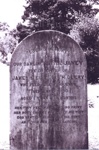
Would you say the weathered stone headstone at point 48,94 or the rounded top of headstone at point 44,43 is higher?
the rounded top of headstone at point 44,43

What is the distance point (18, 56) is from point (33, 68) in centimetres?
33

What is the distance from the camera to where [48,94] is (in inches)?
230

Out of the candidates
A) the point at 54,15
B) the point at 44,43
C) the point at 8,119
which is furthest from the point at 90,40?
the point at 44,43

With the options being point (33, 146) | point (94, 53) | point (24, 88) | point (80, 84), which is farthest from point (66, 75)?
point (94, 53)

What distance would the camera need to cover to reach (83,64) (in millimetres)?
5828

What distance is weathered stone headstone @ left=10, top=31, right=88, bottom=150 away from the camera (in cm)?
584

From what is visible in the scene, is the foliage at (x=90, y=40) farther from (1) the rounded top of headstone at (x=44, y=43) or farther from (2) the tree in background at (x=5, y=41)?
(2) the tree in background at (x=5, y=41)

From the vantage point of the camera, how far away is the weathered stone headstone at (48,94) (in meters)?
5.84

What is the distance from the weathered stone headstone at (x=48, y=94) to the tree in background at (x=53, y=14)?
17.6 metres

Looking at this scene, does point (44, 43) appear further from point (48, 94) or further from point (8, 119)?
point (8, 119)

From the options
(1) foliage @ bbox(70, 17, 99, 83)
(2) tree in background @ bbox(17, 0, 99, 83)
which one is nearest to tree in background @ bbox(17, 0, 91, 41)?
(2) tree in background @ bbox(17, 0, 99, 83)

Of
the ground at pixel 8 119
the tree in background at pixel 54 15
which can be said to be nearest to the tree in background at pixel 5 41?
the tree in background at pixel 54 15

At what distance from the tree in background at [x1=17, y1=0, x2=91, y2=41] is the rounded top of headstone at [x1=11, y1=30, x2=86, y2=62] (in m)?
17.5

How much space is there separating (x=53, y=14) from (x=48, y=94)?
19.0 meters
